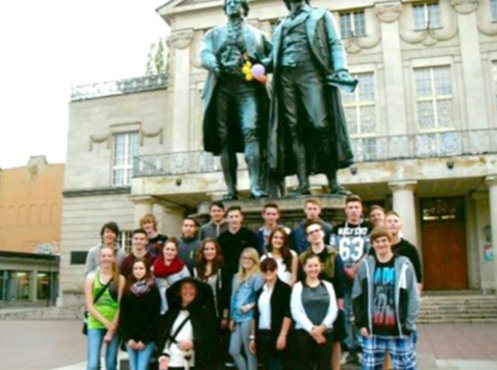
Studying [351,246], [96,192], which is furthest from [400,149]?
[351,246]

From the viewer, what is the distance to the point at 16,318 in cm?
2452

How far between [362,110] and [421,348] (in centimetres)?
A: 1804

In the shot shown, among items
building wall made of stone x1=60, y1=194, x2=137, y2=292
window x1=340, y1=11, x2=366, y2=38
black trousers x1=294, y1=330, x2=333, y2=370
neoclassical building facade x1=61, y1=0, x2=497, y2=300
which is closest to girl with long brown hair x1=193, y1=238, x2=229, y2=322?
black trousers x1=294, y1=330, x2=333, y2=370

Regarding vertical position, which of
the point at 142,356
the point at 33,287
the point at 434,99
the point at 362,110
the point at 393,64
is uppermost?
the point at 393,64

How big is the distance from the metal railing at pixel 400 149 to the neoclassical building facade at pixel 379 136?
0.06 meters

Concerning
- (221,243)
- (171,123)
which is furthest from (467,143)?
(221,243)

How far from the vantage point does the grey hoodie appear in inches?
178

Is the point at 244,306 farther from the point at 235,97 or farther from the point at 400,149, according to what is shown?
the point at 400,149

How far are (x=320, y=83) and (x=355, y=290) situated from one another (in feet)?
10.8

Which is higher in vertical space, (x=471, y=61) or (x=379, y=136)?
(x=471, y=61)

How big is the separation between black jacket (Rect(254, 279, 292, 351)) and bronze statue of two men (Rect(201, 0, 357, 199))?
2.26 metres

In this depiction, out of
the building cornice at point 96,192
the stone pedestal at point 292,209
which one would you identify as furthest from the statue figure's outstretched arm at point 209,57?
the building cornice at point 96,192

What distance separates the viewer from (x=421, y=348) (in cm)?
1110

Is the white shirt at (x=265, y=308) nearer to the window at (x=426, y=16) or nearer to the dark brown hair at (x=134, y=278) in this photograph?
the dark brown hair at (x=134, y=278)
